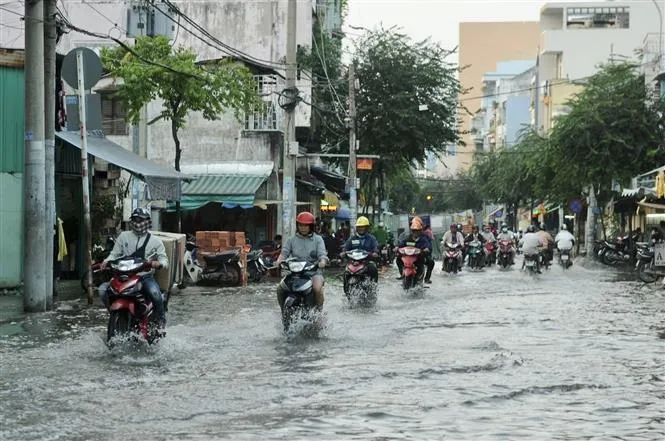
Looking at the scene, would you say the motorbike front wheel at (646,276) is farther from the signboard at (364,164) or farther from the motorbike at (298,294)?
the motorbike at (298,294)

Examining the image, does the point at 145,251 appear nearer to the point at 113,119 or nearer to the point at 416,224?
the point at 416,224

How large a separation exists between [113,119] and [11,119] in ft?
59.4

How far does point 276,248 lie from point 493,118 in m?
113

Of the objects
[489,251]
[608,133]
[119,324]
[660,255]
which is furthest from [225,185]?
[119,324]

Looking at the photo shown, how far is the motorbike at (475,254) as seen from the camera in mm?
42094

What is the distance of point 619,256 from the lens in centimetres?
4578

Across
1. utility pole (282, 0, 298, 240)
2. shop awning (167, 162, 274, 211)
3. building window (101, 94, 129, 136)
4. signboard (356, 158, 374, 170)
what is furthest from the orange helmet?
signboard (356, 158, 374, 170)

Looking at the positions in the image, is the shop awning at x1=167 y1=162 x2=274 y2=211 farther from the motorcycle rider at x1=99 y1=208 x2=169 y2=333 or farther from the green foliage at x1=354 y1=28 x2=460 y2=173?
the motorcycle rider at x1=99 y1=208 x2=169 y2=333

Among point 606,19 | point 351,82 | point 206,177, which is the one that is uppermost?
point 606,19

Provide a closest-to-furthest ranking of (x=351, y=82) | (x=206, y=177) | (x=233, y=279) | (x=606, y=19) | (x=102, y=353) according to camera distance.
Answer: (x=102, y=353) < (x=233, y=279) < (x=206, y=177) < (x=351, y=82) < (x=606, y=19)

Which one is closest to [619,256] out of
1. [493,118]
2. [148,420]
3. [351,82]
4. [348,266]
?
[351,82]

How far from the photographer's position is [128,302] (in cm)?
1265

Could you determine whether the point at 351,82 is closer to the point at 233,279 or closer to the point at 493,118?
the point at 233,279

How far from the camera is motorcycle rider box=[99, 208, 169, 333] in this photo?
12.9 meters
